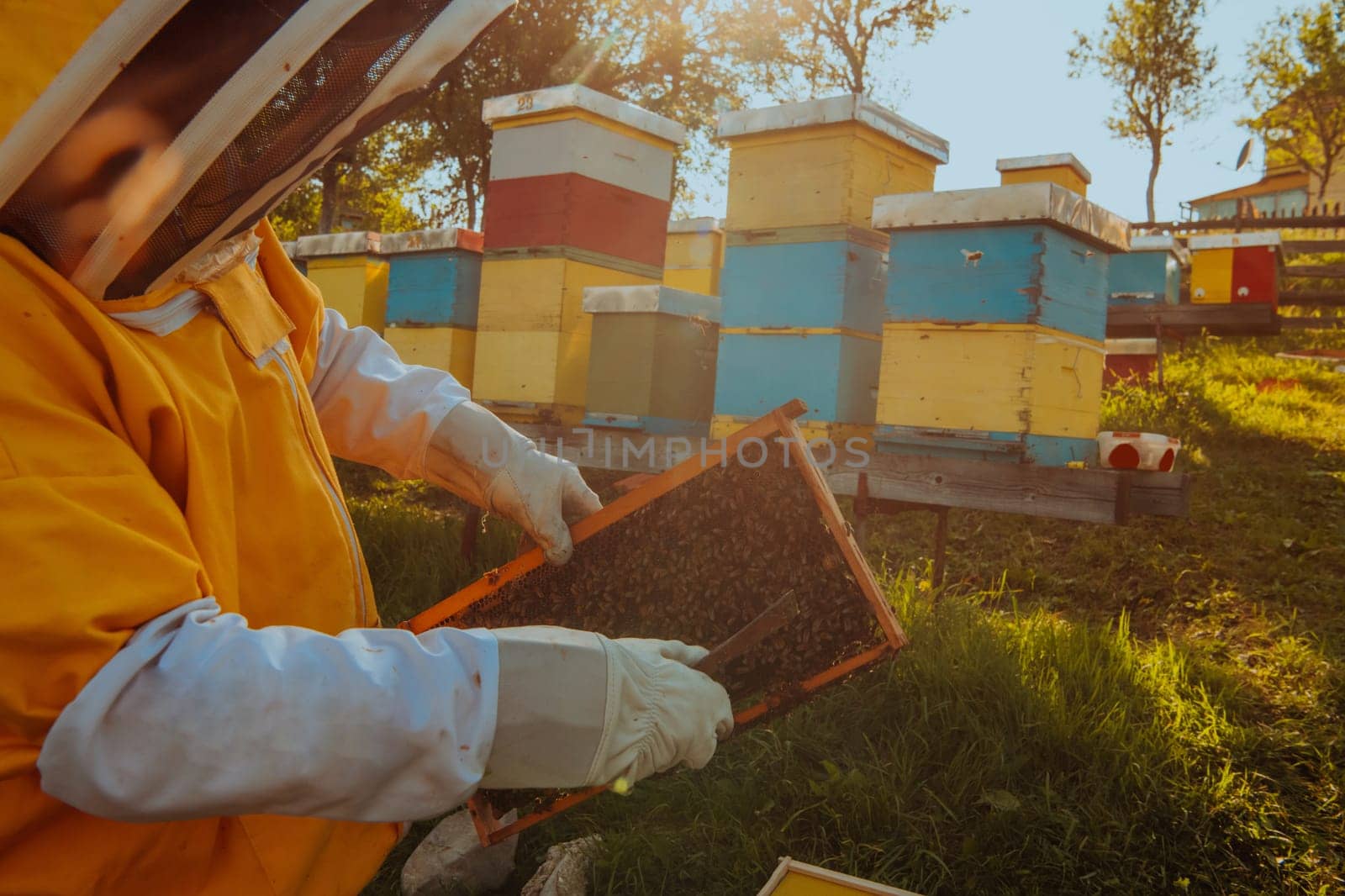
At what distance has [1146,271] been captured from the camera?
888 centimetres

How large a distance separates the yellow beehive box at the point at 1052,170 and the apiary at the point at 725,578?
15.6 ft

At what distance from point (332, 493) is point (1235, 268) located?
10.1m

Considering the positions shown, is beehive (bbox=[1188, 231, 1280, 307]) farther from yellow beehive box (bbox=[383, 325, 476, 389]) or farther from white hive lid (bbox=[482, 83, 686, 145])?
yellow beehive box (bbox=[383, 325, 476, 389])

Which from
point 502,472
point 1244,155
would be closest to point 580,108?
point 502,472

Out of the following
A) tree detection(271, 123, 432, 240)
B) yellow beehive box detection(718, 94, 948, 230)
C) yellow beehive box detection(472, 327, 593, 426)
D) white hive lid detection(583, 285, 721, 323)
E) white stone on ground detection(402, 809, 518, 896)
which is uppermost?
tree detection(271, 123, 432, 240)

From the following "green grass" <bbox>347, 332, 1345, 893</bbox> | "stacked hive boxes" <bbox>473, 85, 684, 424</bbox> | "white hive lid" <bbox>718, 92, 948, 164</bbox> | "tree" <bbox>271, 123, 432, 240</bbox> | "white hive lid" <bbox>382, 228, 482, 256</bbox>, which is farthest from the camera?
"tree" <bbox>271, 123, 432, 240</bbox>

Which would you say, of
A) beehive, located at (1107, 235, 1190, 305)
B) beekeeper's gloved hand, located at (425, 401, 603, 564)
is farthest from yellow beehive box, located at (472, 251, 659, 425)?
beehive, located at (1107, 235, 1190, 305)

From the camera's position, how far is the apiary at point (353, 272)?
20.9 ft

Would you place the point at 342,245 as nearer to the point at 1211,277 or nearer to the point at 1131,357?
the point at 1131,357

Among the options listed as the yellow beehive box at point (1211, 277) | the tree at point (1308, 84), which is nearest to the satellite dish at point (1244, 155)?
the tree at point (1308, 84)

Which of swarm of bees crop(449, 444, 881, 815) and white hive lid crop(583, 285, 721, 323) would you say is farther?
white hive lid crop(583, 285, 721, 323)

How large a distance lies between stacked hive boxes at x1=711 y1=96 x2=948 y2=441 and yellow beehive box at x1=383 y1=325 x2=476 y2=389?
7.12 feet

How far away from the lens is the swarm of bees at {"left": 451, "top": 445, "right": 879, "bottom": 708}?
211cm

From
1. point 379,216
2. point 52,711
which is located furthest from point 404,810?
point 379,216
